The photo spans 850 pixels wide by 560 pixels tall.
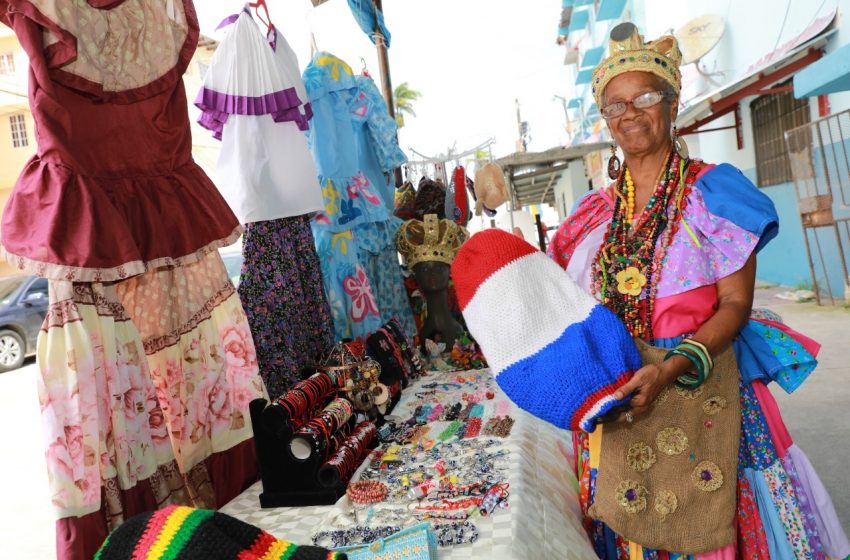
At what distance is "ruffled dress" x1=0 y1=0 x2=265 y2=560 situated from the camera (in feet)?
5.99

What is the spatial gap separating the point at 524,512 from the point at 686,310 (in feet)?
2.43

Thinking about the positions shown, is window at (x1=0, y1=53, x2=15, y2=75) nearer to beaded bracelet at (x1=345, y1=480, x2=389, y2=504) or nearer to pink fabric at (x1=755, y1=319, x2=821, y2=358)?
beaded bracelet at (x1=345, y1=480, x2=389, y2=504)

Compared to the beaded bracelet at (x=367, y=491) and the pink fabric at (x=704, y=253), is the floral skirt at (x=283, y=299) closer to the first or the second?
the beaded bracelet at (x=367, y=491)

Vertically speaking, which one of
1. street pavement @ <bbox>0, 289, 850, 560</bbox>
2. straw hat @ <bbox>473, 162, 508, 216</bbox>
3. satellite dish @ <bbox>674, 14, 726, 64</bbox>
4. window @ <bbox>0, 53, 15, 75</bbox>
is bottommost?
street pavement @ <bbox>0, 289, 850, 560</bbox>

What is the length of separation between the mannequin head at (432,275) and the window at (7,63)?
14.6 meters

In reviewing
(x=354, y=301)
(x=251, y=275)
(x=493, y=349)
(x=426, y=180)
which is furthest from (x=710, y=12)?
(x=493, y=349)

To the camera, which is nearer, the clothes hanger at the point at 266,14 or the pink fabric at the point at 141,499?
the pink fabric at the point at 141,499

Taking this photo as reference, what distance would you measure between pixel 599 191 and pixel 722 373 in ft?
2.13

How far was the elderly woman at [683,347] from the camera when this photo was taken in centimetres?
164

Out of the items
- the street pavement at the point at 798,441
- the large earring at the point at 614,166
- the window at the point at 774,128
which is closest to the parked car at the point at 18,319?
the street pavement at the point at 798,441

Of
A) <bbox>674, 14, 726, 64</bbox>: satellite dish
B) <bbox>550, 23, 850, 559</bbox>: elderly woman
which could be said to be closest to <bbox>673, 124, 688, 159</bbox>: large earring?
<bbox>550, 23, 850, 559</bbox>: elderly woman

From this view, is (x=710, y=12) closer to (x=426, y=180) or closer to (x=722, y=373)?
(x=426, y=180)

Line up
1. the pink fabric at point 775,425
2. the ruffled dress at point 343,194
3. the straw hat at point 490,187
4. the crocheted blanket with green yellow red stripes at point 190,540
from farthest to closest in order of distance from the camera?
the straw hat at point 490,187 → the ruffled dress at point 343,194 → the pink fabric at point 775,425 → the crocheted blanket with green yellow red stripes at point 190,540

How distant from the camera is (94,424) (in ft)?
6.05
